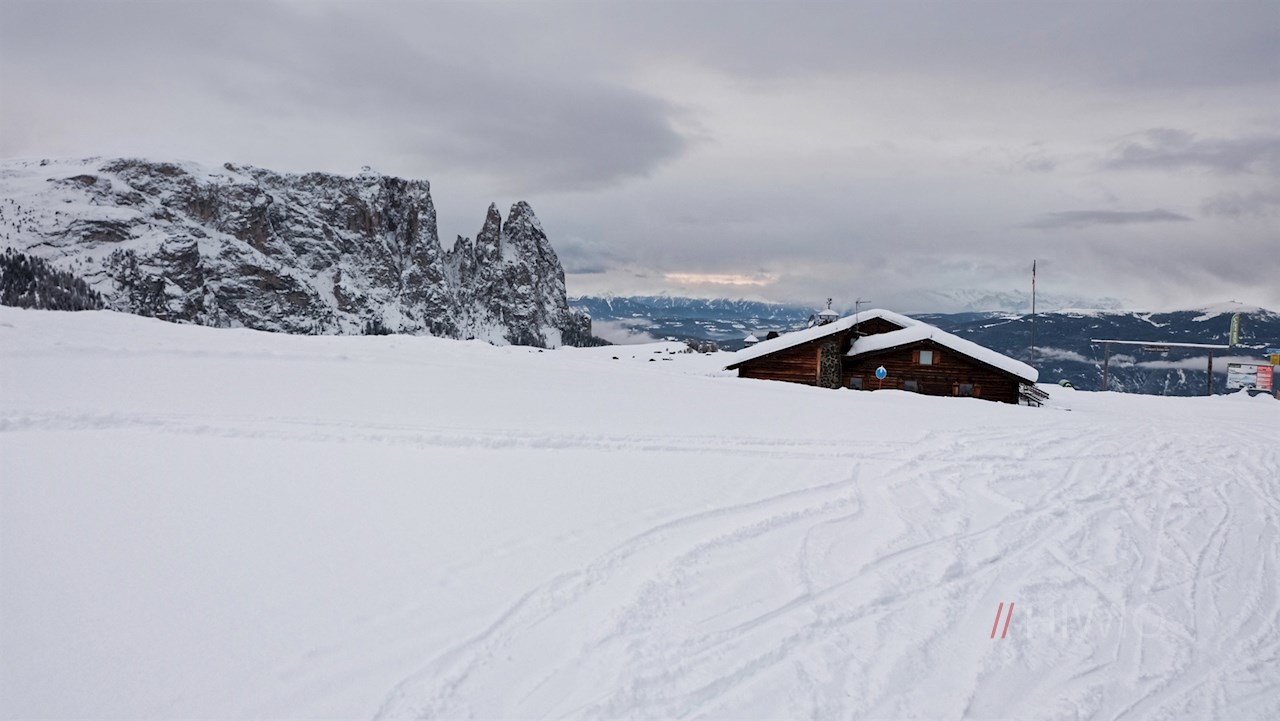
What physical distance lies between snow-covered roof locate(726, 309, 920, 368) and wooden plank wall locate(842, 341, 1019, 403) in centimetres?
168

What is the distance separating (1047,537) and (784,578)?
13.5 ft

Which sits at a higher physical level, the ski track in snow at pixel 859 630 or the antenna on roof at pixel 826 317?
the antenna on roof at pixel 826 317

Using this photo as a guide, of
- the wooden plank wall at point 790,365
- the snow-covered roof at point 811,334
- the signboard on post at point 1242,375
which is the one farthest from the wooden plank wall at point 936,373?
the signboard on post at point 1242,375

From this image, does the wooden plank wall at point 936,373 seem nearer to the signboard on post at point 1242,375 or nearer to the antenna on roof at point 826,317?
the antenna on roof at point 826,317

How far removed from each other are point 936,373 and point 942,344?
1.54 metres

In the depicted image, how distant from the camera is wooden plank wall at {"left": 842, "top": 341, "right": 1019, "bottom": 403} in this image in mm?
30281

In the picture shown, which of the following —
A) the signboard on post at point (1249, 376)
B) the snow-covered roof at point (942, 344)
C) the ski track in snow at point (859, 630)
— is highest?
the snow-covered roof at point (942, 344)

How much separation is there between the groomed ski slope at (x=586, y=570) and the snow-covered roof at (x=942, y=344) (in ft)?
55.6

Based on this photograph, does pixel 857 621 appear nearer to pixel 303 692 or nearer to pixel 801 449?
pixel 303 692

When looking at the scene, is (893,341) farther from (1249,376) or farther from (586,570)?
(586,570)

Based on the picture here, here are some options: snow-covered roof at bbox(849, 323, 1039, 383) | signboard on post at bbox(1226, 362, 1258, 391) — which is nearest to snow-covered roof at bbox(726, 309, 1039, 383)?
snow-covered roof at bbox(849, 323, 1039, 383)

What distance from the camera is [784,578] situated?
6.41 metres

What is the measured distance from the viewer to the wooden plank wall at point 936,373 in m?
30.3

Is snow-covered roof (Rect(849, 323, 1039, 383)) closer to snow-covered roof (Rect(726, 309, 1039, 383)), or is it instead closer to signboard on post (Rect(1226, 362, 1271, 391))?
snow-covered roof (Rect(726, 309, 1039, 383))
